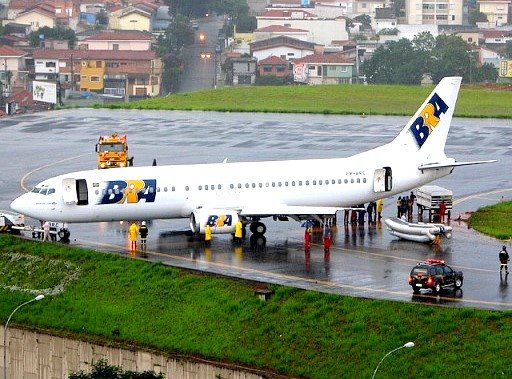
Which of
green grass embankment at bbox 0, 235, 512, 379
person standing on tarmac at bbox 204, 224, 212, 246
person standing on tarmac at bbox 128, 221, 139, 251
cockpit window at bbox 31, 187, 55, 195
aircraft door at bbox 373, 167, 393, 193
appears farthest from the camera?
aircraft door at bbox 373, 167, 393, 193

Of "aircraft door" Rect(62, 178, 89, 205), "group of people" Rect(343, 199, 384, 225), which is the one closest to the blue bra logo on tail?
"group of people" Rect(343, 199, 384, 225)

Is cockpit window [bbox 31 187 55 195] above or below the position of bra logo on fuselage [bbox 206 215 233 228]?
above

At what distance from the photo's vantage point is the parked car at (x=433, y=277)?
62094mm

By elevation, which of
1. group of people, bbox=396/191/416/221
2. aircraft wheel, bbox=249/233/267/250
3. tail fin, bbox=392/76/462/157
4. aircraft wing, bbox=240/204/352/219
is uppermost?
tail fin, bbox=392/76/462/157

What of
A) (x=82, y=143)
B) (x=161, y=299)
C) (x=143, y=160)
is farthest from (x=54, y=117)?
(x=161, y=299)

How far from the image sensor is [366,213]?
8125 cm

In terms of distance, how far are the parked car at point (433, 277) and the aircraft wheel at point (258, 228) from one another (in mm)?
14838

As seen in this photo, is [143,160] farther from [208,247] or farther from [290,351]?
[290,351]

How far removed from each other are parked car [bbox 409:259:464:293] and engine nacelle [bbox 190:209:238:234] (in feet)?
46.8

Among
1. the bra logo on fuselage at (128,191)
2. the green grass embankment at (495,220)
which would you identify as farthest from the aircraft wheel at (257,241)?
the green grass embankment at (495,220)

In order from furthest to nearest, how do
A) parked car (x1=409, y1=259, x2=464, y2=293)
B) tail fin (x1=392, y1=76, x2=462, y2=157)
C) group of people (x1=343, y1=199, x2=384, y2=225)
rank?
1. tail fin (x1=392, y1=76, x2=462, y2=157)
2. group of people (x1=343, y1=199, x2=384, y2=225)
3. parked car (x1=409, y1=259, x2=464, y2=293)

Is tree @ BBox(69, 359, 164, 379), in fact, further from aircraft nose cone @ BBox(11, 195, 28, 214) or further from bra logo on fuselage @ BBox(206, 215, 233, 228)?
aircraft nose cone @ BBox(11, 195, 28, 214)

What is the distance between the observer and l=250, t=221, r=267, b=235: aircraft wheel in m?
76.2

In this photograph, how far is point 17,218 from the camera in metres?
77.8
